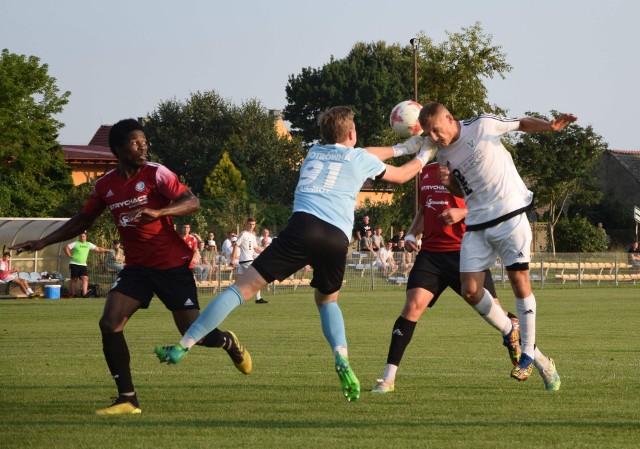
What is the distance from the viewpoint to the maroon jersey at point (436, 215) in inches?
399

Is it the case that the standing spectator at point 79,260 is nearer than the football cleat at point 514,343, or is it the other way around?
the football cleat at point 514,343

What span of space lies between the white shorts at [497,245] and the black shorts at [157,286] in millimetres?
2272

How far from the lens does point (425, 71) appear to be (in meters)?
50.4

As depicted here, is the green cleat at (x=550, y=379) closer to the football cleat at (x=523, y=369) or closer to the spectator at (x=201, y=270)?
the football cleat at (x=523, y=369)

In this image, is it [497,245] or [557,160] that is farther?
[557,160]

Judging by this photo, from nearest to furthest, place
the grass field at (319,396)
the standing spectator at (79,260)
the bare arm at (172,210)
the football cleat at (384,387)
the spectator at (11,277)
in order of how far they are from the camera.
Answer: the grass field at (319,396) → the bare arm at (172,210) → the football cleat at (384,387) → the standing spectator at (79,260) → the spectator at (11,277)

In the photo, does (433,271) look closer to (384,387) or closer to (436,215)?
(436,215)

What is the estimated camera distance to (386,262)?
36.6 meters

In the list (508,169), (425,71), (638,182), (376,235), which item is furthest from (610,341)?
(638,182)

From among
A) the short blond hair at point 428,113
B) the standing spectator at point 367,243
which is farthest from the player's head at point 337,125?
the standing spectator at point 367,243

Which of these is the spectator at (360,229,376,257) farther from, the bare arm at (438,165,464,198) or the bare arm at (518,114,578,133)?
the bare arm at (518,114,578,133)

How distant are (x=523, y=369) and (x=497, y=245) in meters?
0.99

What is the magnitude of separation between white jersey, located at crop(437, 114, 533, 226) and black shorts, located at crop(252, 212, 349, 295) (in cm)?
141

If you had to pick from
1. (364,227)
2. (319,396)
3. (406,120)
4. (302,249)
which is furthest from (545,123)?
(364,227)
